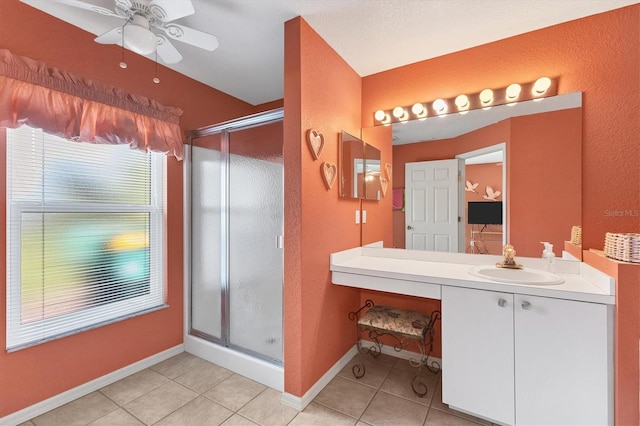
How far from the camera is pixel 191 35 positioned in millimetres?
1598

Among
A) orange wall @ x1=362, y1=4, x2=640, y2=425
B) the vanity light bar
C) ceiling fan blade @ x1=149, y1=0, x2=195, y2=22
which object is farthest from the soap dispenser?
ceiling fan blade @ x1=149, y1=0, x2=195, y2=22

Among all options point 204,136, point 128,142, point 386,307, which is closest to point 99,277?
point 128,142

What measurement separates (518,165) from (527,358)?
3.98ft

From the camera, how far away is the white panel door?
7.04ft

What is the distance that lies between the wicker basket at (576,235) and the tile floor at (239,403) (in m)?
1.24

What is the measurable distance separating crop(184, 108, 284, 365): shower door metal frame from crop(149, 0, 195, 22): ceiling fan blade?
0.77 meters

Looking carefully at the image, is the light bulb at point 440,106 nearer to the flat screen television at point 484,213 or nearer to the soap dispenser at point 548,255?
the flat screen television at point 484,213

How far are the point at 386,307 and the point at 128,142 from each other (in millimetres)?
2381

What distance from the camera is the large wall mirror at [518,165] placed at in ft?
5.92

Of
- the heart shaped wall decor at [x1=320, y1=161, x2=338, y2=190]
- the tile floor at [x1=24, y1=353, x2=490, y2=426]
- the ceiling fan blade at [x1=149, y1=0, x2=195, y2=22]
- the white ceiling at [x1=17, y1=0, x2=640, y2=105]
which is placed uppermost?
the white ceiling at [x1=17, y1=0, x2=640, y2=105]

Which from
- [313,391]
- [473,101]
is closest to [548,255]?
[473,101]

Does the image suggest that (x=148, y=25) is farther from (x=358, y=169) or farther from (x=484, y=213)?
(x=484, y=213)

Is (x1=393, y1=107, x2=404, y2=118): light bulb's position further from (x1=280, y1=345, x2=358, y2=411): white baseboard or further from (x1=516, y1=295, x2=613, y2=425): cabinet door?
(x1=280, y1=345, x2=358, y2=411): white baseboard

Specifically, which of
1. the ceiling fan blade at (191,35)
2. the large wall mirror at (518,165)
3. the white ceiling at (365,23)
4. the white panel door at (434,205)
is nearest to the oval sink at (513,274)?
the large wall mirror at (518,165)
